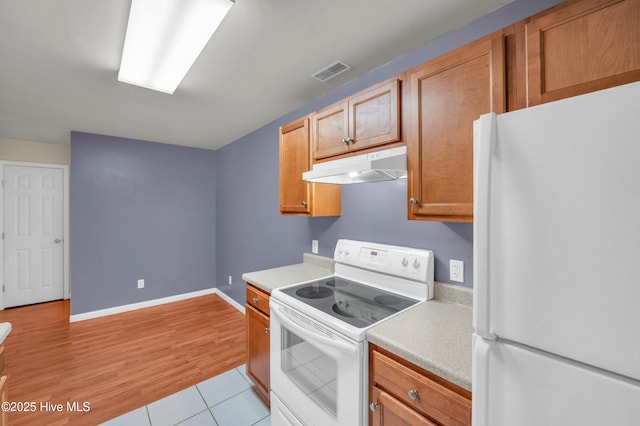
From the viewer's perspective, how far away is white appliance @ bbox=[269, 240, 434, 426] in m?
1.19

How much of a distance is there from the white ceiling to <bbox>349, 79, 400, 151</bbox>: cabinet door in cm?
33

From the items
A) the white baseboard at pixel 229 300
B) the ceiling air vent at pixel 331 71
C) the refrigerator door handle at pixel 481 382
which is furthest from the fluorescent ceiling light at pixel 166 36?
the white baseboard at pixel 229 300

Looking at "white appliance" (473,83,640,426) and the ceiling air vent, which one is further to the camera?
the ceiling air vent

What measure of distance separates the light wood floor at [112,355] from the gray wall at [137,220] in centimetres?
45

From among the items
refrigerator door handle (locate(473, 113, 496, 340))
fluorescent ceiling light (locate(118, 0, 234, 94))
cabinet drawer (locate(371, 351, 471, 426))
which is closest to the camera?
refrigerator door handle (locate(473, 113, 496, 340))

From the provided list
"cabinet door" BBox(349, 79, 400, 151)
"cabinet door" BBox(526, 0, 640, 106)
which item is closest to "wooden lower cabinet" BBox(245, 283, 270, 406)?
"cabinet door" BBox(349, 79, 400, 151)

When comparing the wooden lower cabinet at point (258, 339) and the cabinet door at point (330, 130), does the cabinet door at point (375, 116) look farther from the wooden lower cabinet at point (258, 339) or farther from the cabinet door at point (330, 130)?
the wooden lower cabinet at point (258, 339)

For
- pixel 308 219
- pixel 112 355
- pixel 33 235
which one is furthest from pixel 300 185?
pixel 33 235

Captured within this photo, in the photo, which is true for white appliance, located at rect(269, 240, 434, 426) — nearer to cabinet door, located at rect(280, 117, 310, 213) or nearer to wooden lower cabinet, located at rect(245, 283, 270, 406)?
wooden lower cabinet, located at rect(245, 283, 270, 406)

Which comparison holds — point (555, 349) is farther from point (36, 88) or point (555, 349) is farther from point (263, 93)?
point (36, 88)

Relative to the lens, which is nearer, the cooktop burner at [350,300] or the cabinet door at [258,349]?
the cooktop burner at [350,300]

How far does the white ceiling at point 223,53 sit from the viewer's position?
52.5 inches

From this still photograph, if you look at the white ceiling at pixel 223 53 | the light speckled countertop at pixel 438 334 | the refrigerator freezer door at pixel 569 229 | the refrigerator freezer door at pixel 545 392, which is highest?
the white ceiling at pixel 223 53

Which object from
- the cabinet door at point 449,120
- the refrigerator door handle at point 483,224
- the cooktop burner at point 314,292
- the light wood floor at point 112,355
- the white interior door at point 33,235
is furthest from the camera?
the white interior door at point 33,235
